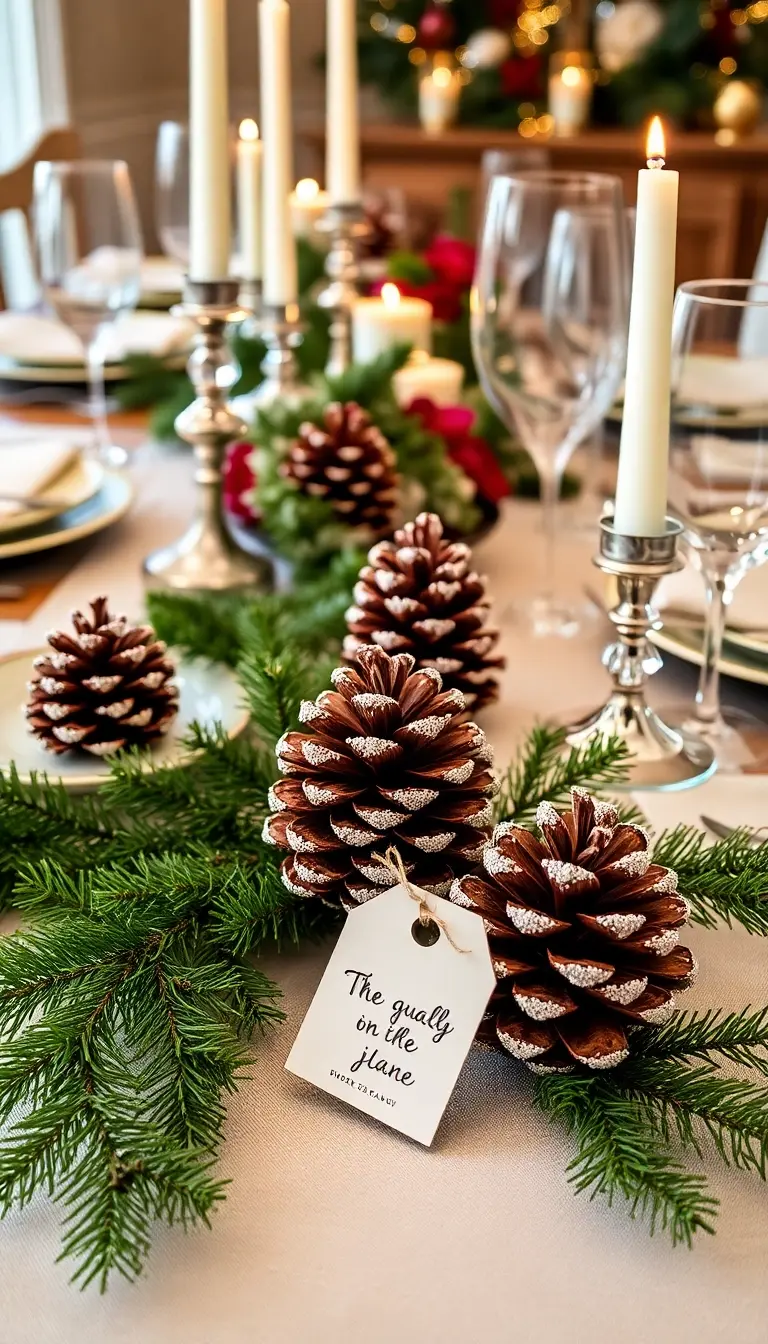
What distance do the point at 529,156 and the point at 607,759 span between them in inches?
43.1

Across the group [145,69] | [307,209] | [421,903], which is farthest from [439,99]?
[421,903]

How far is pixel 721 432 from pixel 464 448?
1.40 ft

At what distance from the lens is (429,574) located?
2.30 ft

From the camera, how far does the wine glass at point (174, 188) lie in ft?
4.74

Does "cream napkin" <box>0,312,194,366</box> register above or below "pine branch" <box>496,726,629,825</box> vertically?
below

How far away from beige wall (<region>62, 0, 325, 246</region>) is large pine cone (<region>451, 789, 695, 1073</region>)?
3.02 meters

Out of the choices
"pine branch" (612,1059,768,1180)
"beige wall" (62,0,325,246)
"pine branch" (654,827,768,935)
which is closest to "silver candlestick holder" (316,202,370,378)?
"pine branch" (654,827,768,935)

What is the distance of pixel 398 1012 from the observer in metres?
0.46

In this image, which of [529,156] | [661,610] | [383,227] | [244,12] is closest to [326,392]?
[661,610]

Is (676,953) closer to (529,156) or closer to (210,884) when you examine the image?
(210,884)

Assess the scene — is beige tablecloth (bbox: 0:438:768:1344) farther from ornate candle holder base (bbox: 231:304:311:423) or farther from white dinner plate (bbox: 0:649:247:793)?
ornate candle holder base (bbox: 231:304:311:423)

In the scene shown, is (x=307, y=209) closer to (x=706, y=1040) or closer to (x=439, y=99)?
(x=706, y=1040)

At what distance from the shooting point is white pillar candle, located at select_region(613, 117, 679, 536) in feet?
1.86

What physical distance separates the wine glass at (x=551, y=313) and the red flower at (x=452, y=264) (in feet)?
1.90
